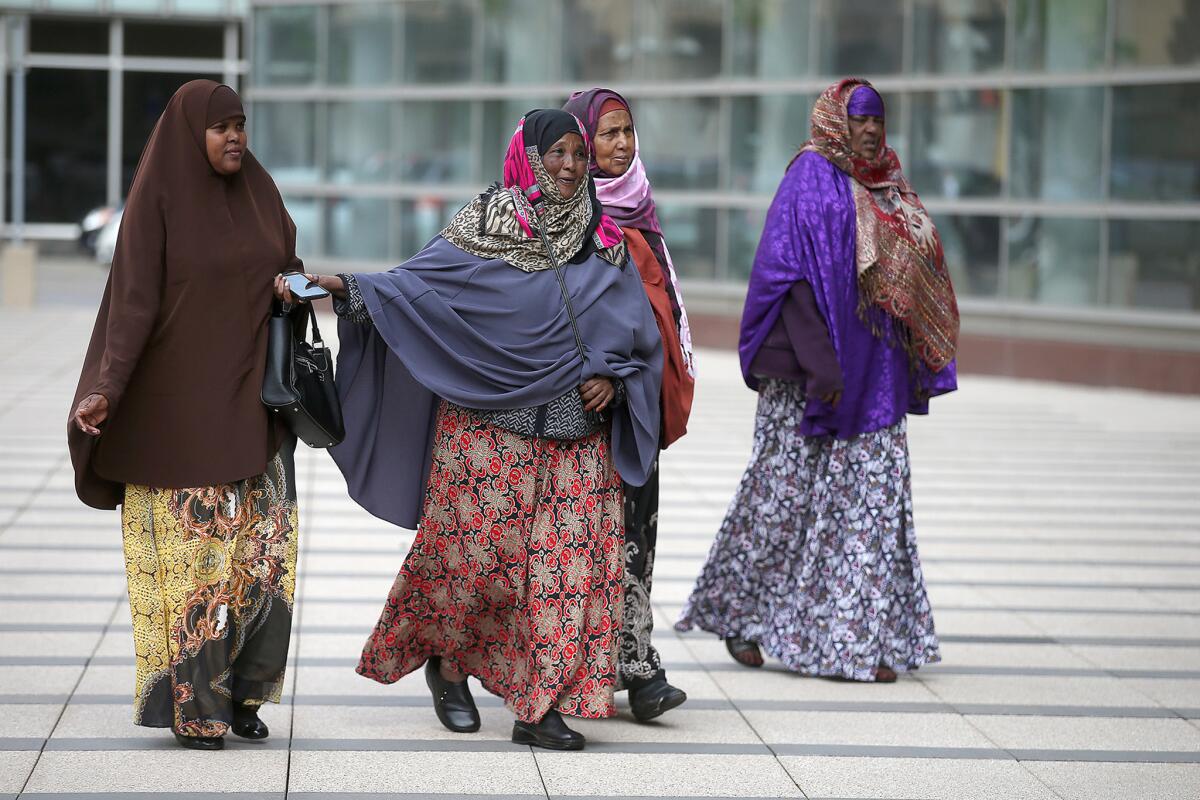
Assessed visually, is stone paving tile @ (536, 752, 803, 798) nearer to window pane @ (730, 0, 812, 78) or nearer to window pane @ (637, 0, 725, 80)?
window pane @ (730, 0, 812, 78)

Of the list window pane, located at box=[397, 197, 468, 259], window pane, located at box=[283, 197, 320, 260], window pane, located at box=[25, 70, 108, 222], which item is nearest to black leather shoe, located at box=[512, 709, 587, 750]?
window pane, located at box=[397, 197, 468, 259]

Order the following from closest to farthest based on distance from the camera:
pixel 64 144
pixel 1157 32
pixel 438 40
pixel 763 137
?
pixel 1157 32, pixel 763 137, pixel 438 40, pixel 64 144

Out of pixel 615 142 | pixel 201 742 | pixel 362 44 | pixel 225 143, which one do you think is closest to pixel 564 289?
pixel 615 142

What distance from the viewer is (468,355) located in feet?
13.9

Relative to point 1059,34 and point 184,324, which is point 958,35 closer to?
point 1059,34

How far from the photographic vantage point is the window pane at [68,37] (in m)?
28.7

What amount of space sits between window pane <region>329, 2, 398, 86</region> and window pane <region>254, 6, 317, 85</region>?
30cm

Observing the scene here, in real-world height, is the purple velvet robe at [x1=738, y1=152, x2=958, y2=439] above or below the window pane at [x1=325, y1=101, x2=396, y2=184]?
below

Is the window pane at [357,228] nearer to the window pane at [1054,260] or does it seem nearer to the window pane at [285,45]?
the window pane at [285,45]

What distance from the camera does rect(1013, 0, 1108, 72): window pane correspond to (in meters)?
13.5

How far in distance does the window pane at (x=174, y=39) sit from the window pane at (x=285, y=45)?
33.1ft

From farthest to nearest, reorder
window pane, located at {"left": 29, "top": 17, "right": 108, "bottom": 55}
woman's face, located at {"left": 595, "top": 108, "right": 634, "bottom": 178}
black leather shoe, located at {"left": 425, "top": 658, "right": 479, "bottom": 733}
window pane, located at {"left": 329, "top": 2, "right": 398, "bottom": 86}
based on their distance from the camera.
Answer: window pane, located at {"left": 29, "top": 17, "right": 108, "bottom": 55}, window pane, located at {"left": 329, "top": 2, "right": 398, "bottom": 86}, woman's face, located at {"left": 595, "top": 108, "right": 634, "bottom": 178}, black leather shoe, located at {"left": 425, "top": 658, "right": 479, "bottom": 733}

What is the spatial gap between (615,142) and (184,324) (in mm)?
1262

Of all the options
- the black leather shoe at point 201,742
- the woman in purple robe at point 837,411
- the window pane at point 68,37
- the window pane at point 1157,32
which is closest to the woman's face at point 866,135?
the woman in purple robe at point 837,411
